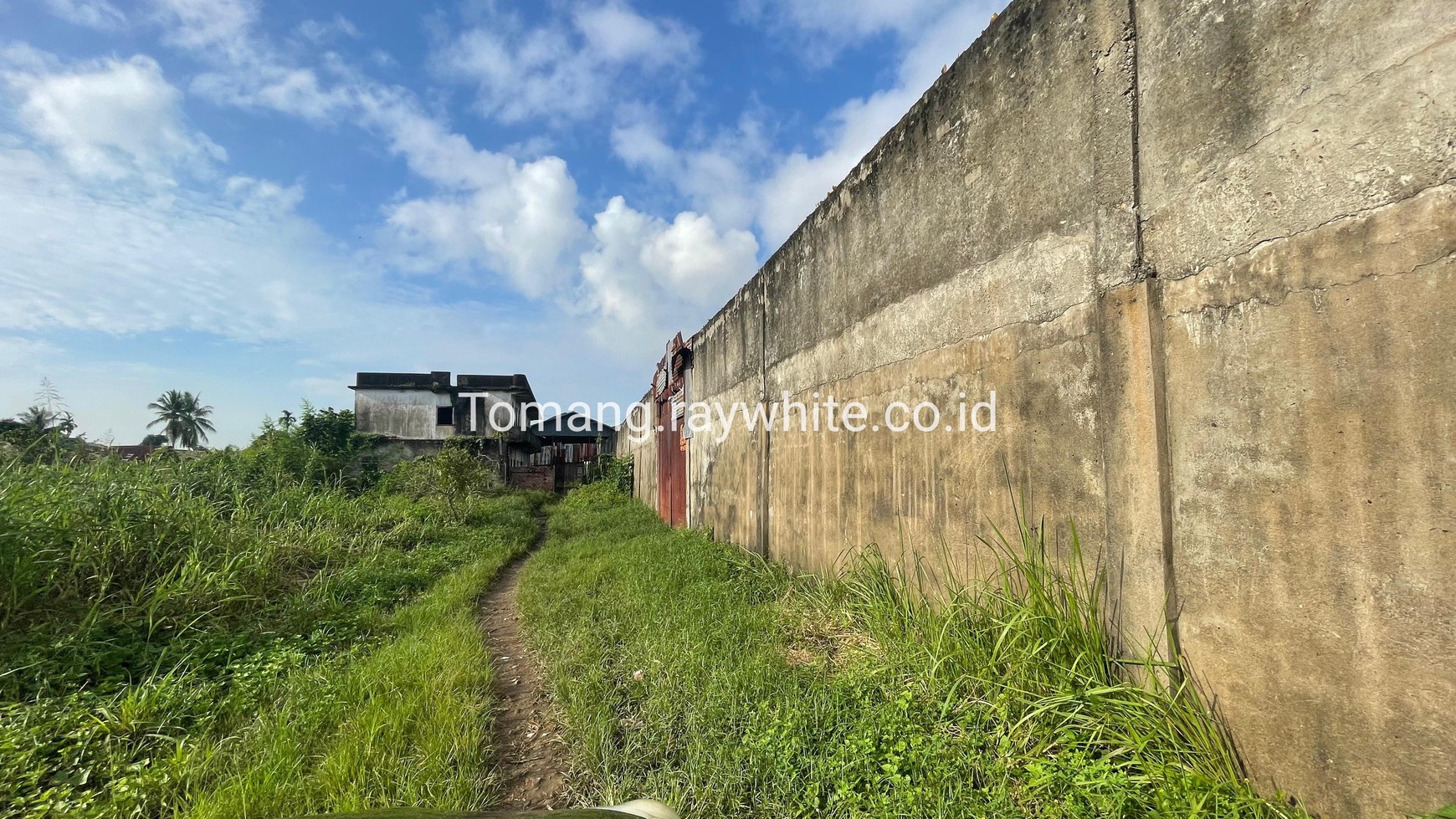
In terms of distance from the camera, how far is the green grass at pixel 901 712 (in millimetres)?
1517

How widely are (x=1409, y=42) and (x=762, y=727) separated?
2527mm

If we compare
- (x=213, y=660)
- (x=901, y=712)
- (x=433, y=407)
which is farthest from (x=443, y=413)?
(x=901, y=712)

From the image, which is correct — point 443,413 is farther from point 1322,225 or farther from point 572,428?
point 1322,225

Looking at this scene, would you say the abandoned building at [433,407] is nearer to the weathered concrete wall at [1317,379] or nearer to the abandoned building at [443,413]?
the abandoned building at [443,413]

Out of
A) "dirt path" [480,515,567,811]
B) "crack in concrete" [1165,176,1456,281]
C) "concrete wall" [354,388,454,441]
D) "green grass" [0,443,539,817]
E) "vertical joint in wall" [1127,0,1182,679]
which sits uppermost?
"concrete wall" [354,388,454,441]

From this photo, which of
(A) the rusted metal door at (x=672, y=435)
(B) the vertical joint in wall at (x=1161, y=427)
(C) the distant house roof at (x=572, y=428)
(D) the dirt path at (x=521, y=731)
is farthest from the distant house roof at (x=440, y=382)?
(B) the vertical joint in wall at (x=1161, y=427)

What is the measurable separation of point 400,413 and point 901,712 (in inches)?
816

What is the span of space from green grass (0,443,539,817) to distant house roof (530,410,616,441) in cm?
1962

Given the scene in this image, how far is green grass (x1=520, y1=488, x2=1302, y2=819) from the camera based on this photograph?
59.7 inches

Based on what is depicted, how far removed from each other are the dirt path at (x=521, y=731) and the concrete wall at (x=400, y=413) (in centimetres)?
1703

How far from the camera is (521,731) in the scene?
95.7 inches

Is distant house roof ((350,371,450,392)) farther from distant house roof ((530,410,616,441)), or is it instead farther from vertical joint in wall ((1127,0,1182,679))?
vertical joint in wall ((1127,0,1182,679))

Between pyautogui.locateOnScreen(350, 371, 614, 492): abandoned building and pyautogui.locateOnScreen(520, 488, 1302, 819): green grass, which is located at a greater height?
pyautogui.locateOnScreen(350, 371, 614, 492): abandoned building

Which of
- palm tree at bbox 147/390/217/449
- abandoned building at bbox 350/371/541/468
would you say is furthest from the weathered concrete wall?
palm tree at bbox 147/390/217/449
